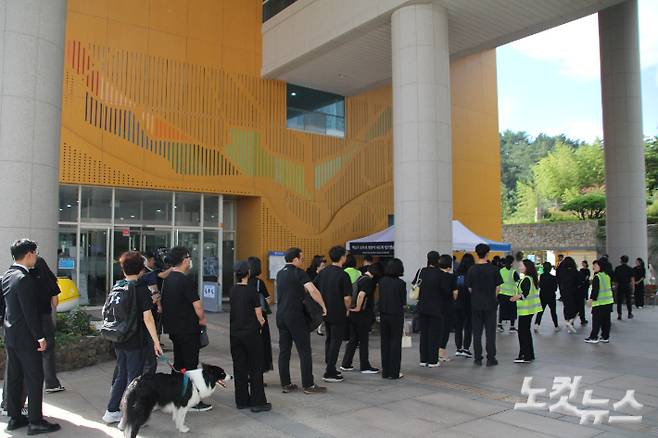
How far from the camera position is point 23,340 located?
4.88 meters

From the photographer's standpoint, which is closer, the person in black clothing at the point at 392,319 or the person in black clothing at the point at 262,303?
the person in black clothing at the point at 262,303

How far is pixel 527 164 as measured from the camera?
264 ft

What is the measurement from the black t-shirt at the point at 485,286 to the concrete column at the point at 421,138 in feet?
15.8

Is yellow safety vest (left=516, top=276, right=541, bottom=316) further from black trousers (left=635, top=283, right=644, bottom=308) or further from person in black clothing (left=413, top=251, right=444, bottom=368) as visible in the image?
black trousers (left=635, top=283, right=644, bottom=308)

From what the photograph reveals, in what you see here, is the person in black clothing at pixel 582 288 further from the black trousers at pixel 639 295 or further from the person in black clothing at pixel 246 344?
the person in black clothing at pixel 246 344

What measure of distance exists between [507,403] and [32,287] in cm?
490

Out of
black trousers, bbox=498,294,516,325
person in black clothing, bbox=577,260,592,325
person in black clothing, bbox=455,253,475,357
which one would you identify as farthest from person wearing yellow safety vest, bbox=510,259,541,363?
person in black clothing, bbox=577,260,592,325

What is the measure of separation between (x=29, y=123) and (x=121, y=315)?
4.08m

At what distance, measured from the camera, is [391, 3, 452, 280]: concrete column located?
1317cm

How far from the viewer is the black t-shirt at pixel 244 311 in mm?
5672

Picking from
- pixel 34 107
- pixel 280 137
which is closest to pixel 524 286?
pixel 34 107

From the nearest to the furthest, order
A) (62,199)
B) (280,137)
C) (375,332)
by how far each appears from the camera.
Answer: (375,332) → (62,199) → (280,137)

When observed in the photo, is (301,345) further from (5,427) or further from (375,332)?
(375,332)

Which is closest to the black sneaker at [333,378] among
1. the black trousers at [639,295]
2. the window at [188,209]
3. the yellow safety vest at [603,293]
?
the yellow safety vest at [603,293]
